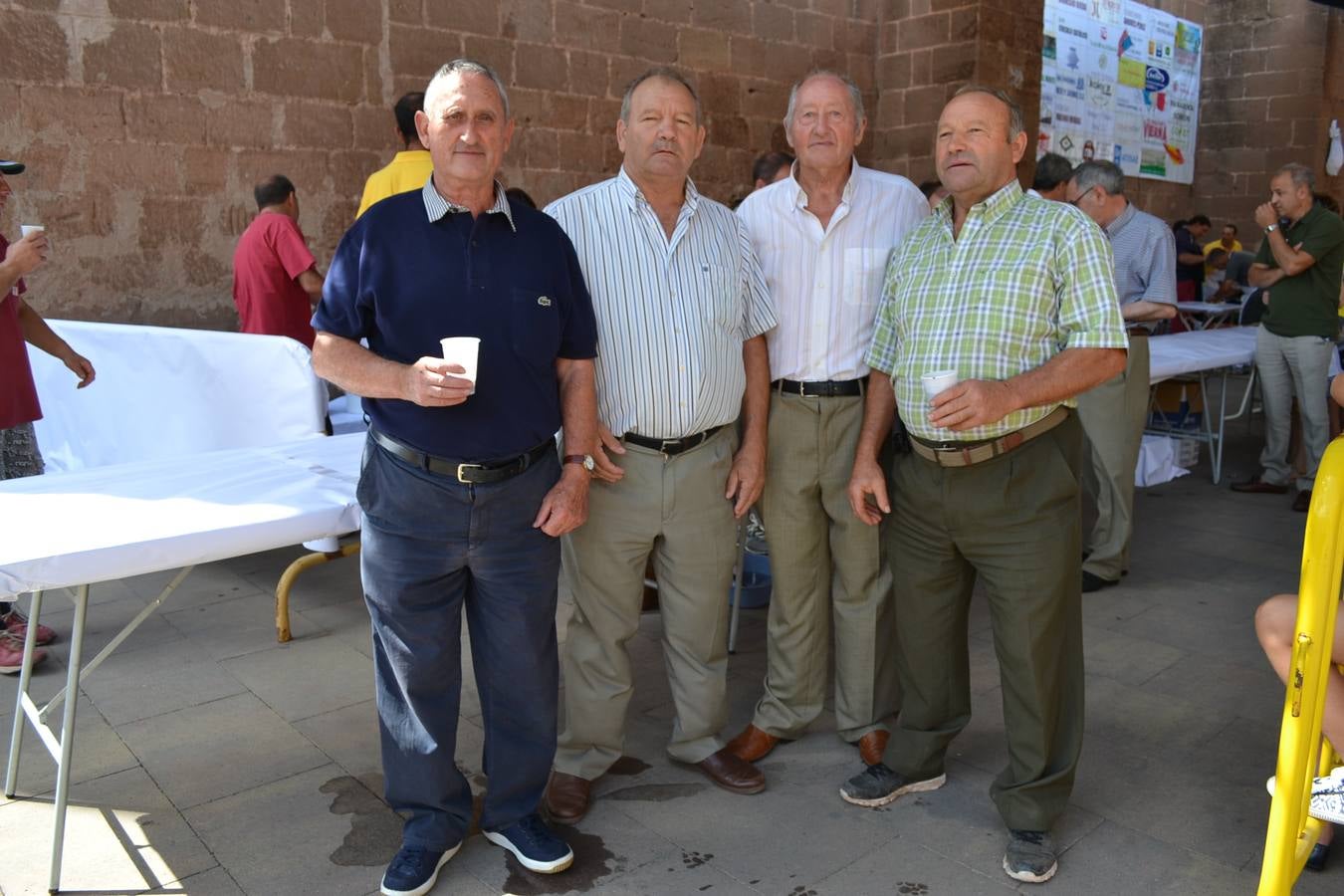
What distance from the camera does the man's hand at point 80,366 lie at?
4169mm

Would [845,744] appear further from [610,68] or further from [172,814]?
[610,68]

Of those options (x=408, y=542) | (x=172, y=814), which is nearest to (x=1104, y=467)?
(x=408, y=542)

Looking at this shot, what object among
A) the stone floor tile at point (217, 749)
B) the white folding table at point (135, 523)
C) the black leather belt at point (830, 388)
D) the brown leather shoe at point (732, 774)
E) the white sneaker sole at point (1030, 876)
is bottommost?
the stone floor tile at point (217, 749)

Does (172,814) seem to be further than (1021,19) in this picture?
No

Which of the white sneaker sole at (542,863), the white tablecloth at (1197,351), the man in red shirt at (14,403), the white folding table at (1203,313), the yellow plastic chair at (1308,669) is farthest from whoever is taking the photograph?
the white folding table at (1203,313)

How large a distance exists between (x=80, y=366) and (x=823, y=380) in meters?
2.94

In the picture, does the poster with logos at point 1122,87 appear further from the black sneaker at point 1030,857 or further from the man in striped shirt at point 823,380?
the black sneaker at point 1030,857

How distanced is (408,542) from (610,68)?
6.31m

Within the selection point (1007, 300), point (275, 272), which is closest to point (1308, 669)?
point (1007, 300)

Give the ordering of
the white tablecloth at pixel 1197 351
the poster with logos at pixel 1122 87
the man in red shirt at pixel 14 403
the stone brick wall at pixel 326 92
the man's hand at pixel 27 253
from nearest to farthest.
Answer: the man's hand at pixel 27 253 < the man in red shirt at pixel 14 403 < the white tablecloth at pixel 1197 351 < the stone brick wall at pixel 326 92 < the poster with logos at pixel 1122 87

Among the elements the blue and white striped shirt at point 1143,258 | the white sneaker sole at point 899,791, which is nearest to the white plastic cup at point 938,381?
the white sneaker sole at point 899,791

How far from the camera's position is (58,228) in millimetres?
5797

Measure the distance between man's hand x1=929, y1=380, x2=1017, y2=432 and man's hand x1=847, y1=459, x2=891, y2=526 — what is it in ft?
1.34

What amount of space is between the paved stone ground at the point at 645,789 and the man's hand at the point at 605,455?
875 mm
